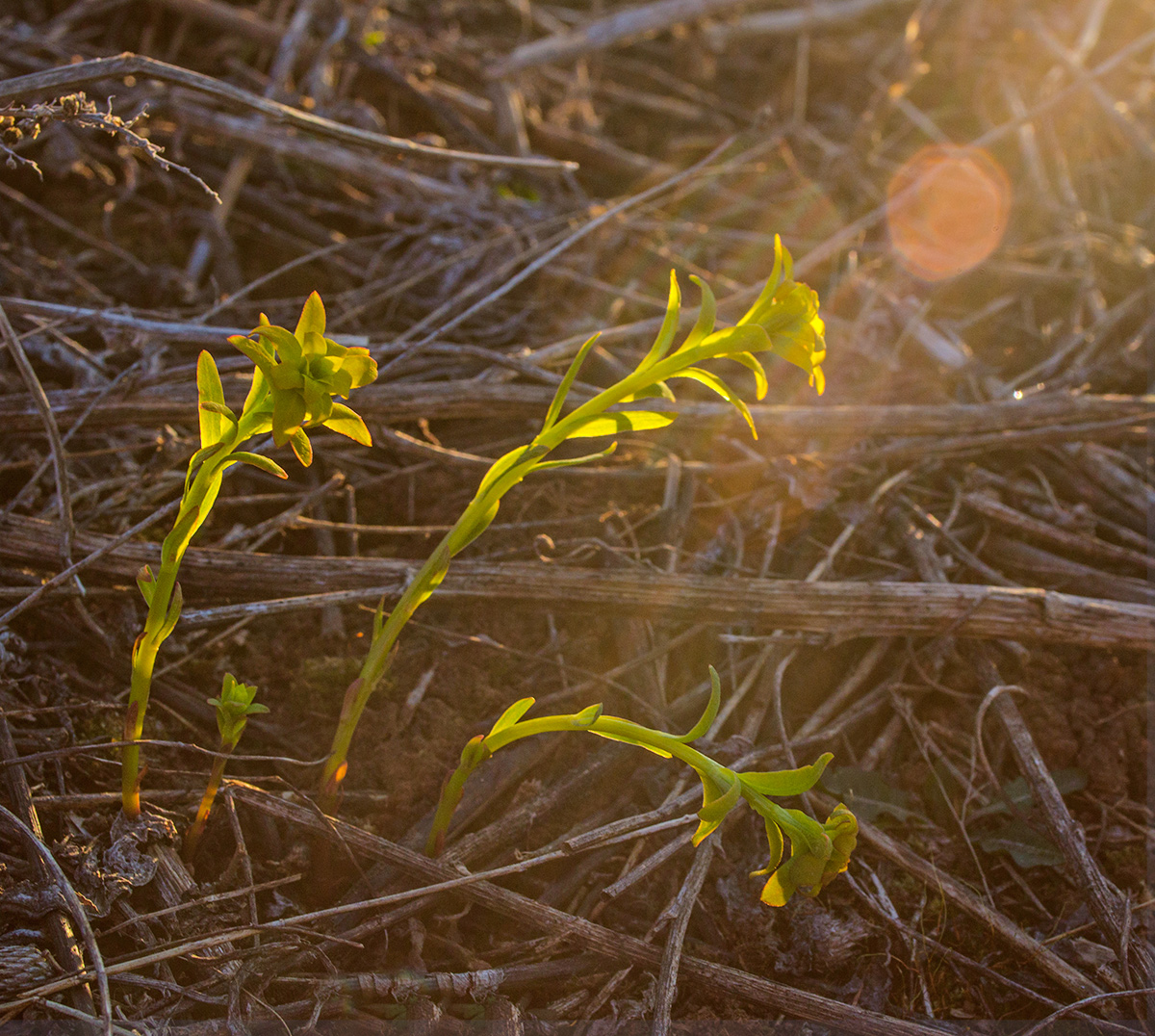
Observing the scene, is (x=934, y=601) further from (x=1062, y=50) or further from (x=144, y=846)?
(x=1062, y=50)

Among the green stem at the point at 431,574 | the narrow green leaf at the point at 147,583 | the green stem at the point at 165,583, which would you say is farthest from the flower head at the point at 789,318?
the narrow green leaf at the point at 147,583

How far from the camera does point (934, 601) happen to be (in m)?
2.13

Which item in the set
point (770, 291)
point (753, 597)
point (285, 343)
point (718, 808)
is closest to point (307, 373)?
point (285, 343)

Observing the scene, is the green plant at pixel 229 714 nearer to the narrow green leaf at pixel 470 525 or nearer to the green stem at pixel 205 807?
the green stem at pixel 205 807

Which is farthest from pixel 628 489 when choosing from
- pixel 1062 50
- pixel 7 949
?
pixel 1062 50

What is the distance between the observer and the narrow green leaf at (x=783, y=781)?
4.12 ft

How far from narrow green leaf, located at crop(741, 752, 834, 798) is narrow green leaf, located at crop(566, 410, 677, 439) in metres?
0.56

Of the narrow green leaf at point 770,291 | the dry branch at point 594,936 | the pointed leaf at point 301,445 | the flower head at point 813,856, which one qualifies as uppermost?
the narrow green leaf at point 770,291

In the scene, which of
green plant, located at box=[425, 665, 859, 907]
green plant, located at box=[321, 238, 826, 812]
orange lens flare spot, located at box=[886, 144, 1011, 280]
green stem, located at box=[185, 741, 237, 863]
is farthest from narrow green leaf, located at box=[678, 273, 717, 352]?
orange lens flare spot, located at box=[886, 144, 1011, 280]

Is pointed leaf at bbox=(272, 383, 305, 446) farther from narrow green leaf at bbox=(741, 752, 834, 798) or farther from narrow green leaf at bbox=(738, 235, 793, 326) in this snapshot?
narrow green leaf at bbox=(741, 752, 834, 798)

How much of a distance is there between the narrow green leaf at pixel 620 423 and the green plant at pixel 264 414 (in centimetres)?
37

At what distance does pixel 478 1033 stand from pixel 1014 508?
6.88 ft

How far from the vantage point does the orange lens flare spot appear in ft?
11.7

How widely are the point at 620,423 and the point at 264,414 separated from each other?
0.54 metres
